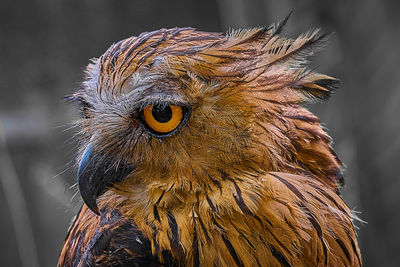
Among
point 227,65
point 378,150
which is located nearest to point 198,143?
point 227,65

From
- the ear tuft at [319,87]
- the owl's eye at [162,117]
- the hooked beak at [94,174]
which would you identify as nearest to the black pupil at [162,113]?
the owl's eye at [162,117]

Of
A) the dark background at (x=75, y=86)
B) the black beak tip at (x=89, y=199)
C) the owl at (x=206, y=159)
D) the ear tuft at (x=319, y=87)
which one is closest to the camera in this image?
the owl at (x=206, y=159)

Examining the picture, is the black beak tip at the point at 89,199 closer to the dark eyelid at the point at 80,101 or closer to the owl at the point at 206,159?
the owl at the point at 206,159

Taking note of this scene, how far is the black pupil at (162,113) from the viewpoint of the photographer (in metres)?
1.49

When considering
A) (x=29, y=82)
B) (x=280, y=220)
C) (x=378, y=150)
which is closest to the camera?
(x=280, y=220)

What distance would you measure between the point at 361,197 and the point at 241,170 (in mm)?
2594

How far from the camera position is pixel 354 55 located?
3.68m

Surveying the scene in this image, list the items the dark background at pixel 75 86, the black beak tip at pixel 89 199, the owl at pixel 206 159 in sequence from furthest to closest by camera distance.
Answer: the dark background at pixel 75 86, the black beak tip at pixel 89 199, the owl at pixel 206 159

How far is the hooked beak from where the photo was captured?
5.19 feet

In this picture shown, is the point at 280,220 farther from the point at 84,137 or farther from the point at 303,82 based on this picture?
the point at 84,137

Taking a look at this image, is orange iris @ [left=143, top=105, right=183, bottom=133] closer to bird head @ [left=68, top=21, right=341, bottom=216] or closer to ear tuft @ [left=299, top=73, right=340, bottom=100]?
bird head @ [left=68, top=21, right=341, bottom=216]

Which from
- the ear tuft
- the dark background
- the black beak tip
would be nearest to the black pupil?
the black beak tip

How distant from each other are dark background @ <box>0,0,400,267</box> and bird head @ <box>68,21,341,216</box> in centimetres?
216

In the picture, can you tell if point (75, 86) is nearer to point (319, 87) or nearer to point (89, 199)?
point (89, 199)
